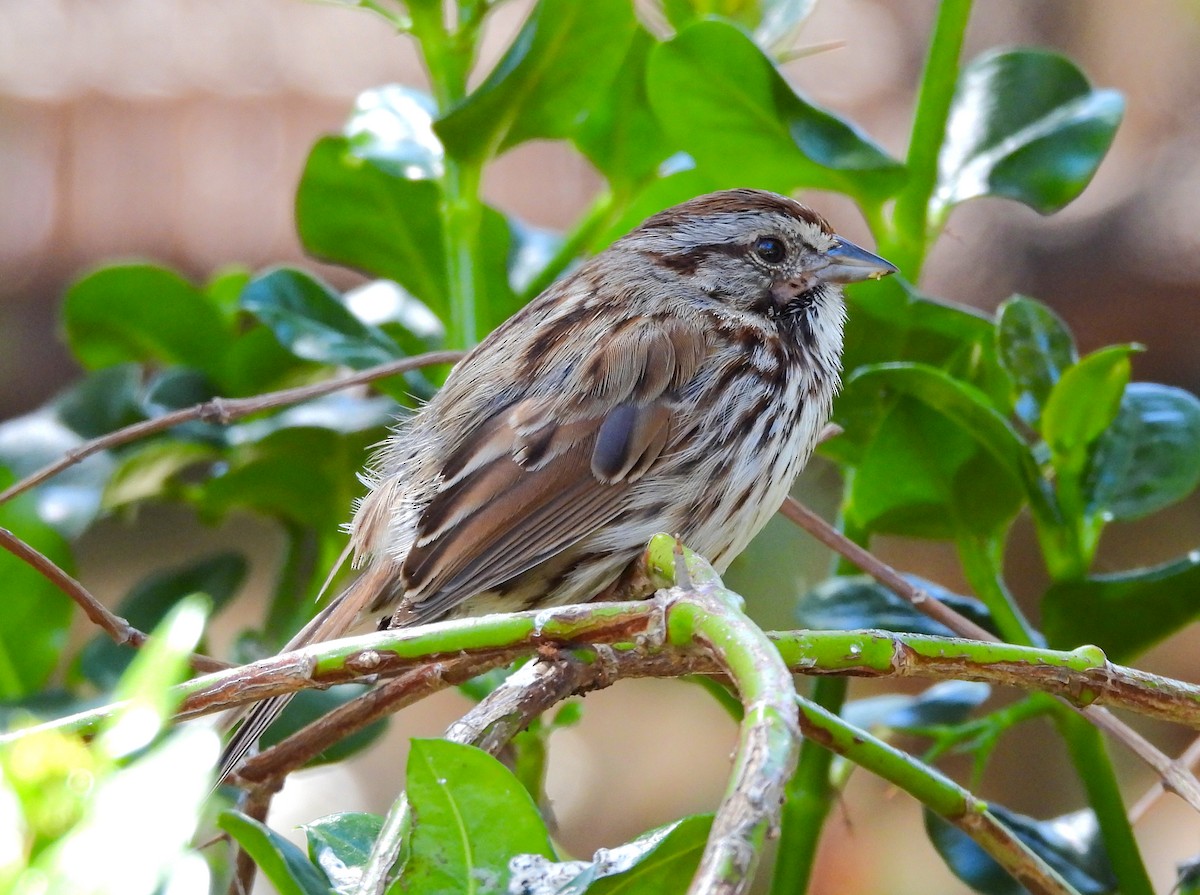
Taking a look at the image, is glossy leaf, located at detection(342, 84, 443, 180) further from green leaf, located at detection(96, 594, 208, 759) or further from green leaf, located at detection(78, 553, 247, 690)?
green leaf, located at detection(96, 594, 208, 759)

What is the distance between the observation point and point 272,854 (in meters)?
0.85

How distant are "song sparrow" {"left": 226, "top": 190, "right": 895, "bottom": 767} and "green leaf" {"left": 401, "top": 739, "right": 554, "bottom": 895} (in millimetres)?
779

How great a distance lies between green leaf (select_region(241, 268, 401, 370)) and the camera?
171cm

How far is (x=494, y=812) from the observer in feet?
2.72

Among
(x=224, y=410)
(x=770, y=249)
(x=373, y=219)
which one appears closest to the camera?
(x=224, y=410)

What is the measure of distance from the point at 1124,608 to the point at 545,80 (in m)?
0.86

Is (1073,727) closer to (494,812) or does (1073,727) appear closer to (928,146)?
(928,146)

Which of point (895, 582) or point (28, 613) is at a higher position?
point (895, 582)

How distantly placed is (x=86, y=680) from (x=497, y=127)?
88cm

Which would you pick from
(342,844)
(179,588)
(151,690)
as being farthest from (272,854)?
(179,588)

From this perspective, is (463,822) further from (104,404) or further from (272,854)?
(104,404)

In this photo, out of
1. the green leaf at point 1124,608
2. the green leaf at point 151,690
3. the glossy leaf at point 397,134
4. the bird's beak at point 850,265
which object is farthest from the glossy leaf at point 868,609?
the green leaf at point 151,690

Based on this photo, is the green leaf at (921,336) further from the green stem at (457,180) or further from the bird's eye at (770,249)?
the green stem at (457,180)

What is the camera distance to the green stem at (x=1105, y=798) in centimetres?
142
